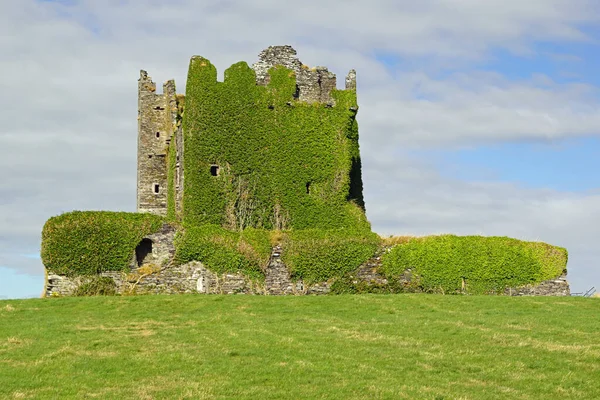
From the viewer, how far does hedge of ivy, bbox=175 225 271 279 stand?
4238 centimetres

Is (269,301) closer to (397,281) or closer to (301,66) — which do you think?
(397,281)

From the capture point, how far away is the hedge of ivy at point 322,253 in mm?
42719

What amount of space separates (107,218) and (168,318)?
1171 centimetres

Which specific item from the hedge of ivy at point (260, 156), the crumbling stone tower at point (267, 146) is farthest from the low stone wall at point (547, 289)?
the crumbling stone tower at point (267, 146)

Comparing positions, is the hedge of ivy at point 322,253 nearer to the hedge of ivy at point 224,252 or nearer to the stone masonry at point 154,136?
the hedge of ivy at point 224,252

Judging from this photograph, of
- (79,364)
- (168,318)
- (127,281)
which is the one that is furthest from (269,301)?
(79,364)

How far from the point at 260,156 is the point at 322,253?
26.1 ft

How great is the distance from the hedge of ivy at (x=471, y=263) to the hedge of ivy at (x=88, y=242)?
42.5 feet

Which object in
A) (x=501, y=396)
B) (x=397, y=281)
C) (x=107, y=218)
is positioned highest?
(x=107, y=218)

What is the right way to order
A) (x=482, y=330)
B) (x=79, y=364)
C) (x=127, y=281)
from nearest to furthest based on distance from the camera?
(x=79, y=364), (x=482, y=330), (x=127, y=281)

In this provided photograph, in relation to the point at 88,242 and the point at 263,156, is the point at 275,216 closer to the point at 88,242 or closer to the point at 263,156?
the point at 263,156

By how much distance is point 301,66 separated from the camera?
50.4 metres

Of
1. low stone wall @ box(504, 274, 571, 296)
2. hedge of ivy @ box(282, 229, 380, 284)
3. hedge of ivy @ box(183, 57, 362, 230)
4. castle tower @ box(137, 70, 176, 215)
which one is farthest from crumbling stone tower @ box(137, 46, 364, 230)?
low stone wall @ box(504, 274, 571, 296)

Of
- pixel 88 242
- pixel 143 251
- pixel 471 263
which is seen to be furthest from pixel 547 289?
pixel 88 242
